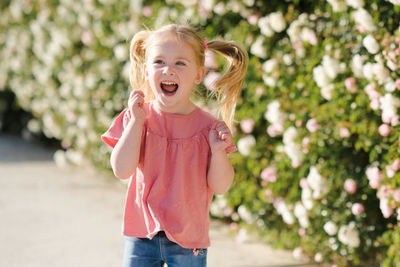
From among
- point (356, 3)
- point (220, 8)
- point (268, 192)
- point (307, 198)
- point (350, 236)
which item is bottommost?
point (350, 236)

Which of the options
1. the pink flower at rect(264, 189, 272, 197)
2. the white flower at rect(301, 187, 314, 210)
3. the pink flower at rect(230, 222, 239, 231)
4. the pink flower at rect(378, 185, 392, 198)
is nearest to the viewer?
the pink flower at rect(378, 185, 392, 198)

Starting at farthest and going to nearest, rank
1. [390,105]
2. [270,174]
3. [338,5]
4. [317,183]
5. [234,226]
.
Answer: [234,226] → [270,174] → [317,183] → [338,5] → [390,105]

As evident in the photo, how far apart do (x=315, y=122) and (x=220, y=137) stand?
3.68 feet

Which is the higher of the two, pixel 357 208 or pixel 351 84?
pixel 351 84

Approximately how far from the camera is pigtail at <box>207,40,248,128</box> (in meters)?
2.39

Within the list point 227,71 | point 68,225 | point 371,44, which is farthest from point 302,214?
point 68,225

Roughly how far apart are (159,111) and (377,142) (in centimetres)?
127

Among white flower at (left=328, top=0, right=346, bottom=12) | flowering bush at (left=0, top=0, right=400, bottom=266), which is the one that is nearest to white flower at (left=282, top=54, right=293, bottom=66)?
flowering bush at (left=0, top=0, right=400, bottom=266)

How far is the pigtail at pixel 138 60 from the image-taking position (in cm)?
235

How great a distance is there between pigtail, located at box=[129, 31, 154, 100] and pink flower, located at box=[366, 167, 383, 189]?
1.18 metres

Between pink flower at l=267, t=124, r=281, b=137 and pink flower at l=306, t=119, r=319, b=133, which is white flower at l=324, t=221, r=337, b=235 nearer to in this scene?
pink flower at l=306, t=119, r=319, b=133

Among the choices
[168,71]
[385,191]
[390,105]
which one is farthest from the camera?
[385,191]

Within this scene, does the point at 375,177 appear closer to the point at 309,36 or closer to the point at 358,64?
the point at 358,64

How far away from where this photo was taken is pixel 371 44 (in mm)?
2801
